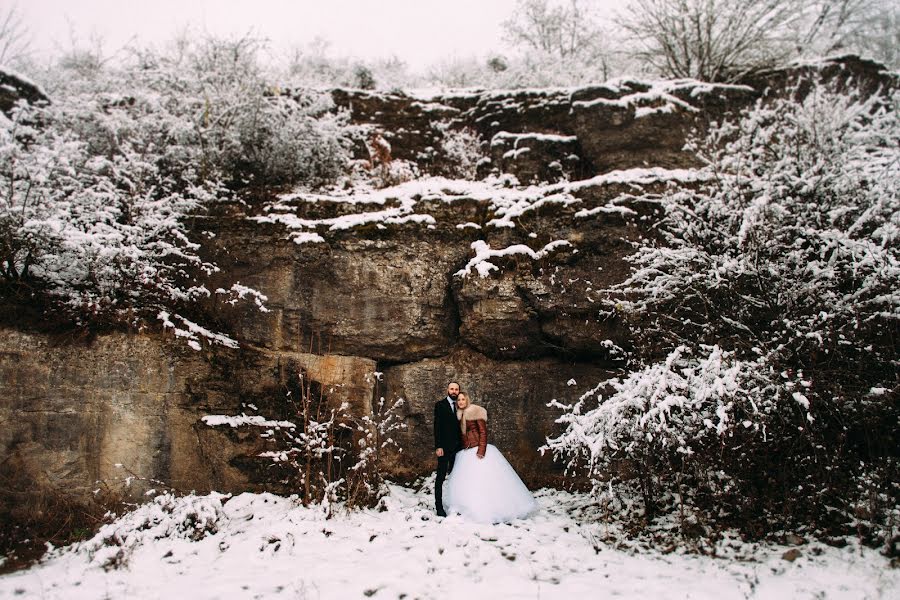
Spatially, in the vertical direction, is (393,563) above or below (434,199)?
below

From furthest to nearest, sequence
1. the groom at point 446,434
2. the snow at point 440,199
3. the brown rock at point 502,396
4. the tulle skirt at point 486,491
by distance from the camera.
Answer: the snow at point 440,199, the brown rock at point 502,396, the groom at point 446,434, the tulle skirt at point 486,491

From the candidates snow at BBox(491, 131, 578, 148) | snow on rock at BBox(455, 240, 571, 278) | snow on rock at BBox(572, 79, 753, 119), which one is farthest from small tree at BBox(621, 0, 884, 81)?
snow on rock at BBox(455, 240, 571, 278)

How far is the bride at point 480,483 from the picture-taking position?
585 cm

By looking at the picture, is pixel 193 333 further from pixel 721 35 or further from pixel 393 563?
pixel 721 35

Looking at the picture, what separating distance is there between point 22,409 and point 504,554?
20.0ft

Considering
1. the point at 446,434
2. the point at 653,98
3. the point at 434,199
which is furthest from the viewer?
the point at 653,98

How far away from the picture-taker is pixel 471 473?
6031 millimetres

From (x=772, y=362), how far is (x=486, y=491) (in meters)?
3.42

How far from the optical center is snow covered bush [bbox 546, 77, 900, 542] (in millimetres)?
4777

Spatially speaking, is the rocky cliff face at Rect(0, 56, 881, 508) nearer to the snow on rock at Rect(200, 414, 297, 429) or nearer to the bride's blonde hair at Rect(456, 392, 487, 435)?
the snow on rock at Rect(200, 414, 297, 429)

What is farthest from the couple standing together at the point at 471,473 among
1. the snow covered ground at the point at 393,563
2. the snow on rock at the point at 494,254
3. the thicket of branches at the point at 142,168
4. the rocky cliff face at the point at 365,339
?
the thicket of branches at the point at 142,168

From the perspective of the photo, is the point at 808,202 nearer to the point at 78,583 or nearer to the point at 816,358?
the point at 816,358

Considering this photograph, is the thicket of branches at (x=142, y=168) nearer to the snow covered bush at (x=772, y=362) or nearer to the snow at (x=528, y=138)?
the snow at (x=528, y=138)

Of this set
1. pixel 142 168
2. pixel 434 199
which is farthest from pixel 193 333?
pixel 434 199
